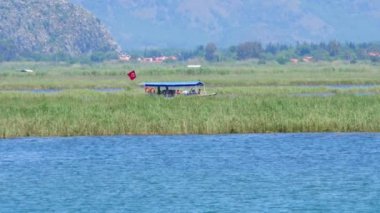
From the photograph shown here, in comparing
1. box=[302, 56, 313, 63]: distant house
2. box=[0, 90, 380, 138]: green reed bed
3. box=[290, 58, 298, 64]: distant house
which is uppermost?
box=[0, 90, 380, 138]: green reed bed

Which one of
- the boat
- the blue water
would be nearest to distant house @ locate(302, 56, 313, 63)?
the boat

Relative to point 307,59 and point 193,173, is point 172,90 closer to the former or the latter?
point 193,173

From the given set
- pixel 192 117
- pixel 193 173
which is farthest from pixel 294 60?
pixel 193 173

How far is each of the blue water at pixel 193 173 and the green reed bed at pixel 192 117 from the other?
361 mm

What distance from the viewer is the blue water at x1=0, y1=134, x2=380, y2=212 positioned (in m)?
28.9

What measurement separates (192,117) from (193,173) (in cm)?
964

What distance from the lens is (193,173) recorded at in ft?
112

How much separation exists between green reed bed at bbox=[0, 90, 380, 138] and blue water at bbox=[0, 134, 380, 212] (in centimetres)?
36

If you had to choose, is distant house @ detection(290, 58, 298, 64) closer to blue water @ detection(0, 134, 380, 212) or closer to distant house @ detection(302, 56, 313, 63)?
distant house @ detection(302, 56, 313, 63)

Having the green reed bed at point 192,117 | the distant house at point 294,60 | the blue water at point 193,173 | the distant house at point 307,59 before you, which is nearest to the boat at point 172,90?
the green reed bed at point 192,117

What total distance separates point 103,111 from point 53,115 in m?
2.00

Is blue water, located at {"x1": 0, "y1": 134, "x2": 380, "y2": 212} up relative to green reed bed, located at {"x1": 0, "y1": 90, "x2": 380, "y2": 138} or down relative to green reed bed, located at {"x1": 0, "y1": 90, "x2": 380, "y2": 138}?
down

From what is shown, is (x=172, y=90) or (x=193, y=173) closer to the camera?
(x=193, y=173)

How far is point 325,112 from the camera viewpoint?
A: 145ft
